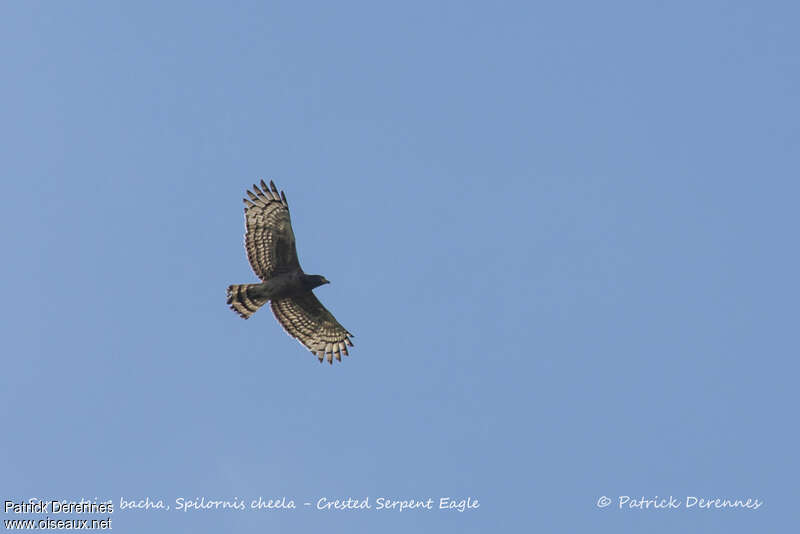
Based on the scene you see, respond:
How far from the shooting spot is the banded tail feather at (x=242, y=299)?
29.5 meters

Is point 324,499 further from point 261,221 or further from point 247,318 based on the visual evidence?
point 261,221

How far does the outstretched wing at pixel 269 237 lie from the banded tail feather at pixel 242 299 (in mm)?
634

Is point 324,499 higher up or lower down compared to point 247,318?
lower down

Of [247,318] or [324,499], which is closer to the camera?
[324,499]

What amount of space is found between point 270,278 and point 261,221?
1.64m

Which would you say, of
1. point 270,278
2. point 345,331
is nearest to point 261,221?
point 270,278

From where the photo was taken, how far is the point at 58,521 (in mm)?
27766

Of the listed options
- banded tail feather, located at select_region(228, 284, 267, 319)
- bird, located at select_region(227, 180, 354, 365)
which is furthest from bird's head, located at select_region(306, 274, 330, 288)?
banded tail feather, located at select_region(228, 284, 267, 319)

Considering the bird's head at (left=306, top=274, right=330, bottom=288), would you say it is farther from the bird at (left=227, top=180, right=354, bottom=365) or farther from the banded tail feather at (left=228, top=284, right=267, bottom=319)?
the banded tail feather at (left=228, top=284, right=267, bottom=319)

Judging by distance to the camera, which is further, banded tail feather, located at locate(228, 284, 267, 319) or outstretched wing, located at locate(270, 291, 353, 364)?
outstretched wing, located at locate(270, 291, 353, 364)

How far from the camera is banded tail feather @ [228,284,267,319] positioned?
29453 mm

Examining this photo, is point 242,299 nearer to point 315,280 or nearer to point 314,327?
point 315,280

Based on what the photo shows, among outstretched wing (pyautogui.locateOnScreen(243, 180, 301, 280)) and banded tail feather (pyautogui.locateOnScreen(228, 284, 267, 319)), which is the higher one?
outstretched wing (pyautogui.locateOnScreen(243, 180, 301, 280))

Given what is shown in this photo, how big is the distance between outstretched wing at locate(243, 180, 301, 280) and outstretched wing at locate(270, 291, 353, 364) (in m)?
1.32
